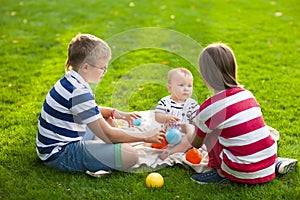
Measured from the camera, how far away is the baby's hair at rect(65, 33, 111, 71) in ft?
10.3

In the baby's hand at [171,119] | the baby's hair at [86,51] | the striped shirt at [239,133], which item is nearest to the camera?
the striped shirt at [239,133]

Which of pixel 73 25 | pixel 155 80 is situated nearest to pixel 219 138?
pixel 155 80

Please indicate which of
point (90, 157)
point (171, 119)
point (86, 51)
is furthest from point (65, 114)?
point (171, 119)

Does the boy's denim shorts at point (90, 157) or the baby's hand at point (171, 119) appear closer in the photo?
the boy's denim shorts at point (90, 157)

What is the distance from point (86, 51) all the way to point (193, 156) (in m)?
1.14

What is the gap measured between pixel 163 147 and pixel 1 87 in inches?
87.1

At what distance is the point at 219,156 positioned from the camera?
3055 mm

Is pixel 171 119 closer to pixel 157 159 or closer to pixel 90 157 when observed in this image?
pixel 157 159

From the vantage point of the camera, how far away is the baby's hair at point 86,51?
10.3ft

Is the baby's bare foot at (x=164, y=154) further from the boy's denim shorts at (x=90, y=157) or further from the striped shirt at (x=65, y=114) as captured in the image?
the striped shirt at (x=65, y=114)

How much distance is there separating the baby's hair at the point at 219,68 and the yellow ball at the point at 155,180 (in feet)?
2.42

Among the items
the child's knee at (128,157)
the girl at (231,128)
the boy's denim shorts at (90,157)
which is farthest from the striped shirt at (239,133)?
the boy's denim shorts at (90,157)

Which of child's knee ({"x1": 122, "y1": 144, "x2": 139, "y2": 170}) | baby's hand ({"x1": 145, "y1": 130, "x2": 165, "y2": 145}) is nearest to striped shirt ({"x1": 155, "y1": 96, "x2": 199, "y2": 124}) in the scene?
baby's hand ({"x1": 145, "y1": 130, "x2": 165, "y2": 145})

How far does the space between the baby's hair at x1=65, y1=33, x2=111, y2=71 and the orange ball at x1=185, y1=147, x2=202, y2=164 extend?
979 millimetres
